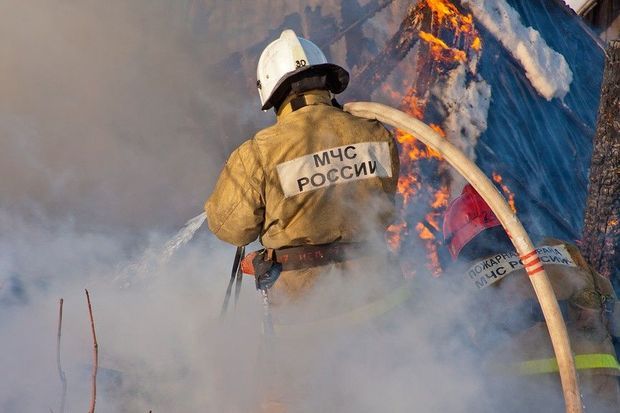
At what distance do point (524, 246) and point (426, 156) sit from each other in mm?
2678

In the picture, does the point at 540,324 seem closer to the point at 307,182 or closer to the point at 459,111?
the point at 307,182

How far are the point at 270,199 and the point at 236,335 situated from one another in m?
1.56

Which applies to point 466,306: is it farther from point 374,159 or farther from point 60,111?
point 60,111

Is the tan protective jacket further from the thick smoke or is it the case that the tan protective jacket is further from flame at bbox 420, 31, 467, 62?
flame at bbox 420, 31, 467, 62

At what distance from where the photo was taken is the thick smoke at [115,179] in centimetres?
471

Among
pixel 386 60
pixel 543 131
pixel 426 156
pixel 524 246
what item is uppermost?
pixel 386 60

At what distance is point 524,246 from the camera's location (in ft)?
10.4

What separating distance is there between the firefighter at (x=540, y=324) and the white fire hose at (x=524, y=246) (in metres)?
0.35

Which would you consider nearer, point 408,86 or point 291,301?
point 291,301

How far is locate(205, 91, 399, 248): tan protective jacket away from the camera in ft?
10.8

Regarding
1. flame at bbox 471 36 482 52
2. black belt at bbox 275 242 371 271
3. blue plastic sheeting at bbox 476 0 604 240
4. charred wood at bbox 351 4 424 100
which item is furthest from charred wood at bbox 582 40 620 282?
black belt at bbox 275 242 371 271

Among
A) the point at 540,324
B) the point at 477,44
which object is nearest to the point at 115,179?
the point at 477,44

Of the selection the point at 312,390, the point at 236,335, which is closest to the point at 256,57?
the point at 236,335

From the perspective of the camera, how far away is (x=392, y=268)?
354 cm
